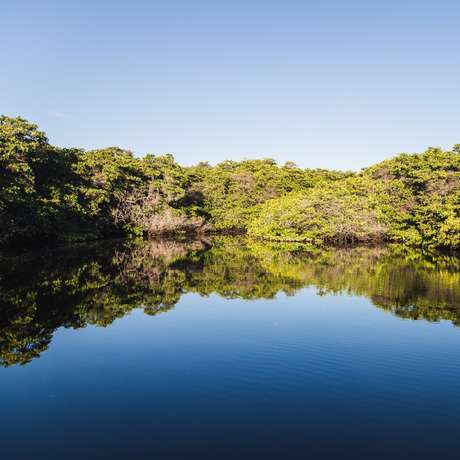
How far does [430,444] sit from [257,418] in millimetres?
2526

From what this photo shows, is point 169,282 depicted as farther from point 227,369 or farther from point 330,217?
point 330,217

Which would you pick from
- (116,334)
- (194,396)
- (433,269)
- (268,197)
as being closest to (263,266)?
(433,269)

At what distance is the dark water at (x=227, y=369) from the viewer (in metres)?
6.49

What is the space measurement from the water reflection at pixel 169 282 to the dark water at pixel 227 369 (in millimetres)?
117

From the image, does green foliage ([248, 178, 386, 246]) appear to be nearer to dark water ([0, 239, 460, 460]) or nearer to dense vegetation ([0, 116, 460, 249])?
dense vegetation ([0, 116, 460, 249])

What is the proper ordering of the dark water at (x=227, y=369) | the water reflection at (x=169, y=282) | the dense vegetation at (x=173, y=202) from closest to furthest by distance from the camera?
the dark water at (x=227, y=369)
the water reflection at (x=169, y=282)
the dense vegetation at (x=173, y=202)

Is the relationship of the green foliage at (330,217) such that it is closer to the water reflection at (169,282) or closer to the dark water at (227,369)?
the water reflection at (169,282)

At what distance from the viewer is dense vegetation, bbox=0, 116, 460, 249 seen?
110ft

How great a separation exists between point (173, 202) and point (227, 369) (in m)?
45.6

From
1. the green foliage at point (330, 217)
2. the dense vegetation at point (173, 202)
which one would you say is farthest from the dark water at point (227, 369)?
the green foliage at point (330, 217)

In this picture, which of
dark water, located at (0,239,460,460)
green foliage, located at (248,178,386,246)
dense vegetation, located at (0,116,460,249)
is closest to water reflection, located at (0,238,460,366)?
dark water, located at (0,239,460,460)

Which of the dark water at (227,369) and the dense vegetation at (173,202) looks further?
the dense vegetation at (173,202)

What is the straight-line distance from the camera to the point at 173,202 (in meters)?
54.2

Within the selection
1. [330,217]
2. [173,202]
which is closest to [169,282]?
[330,217]
